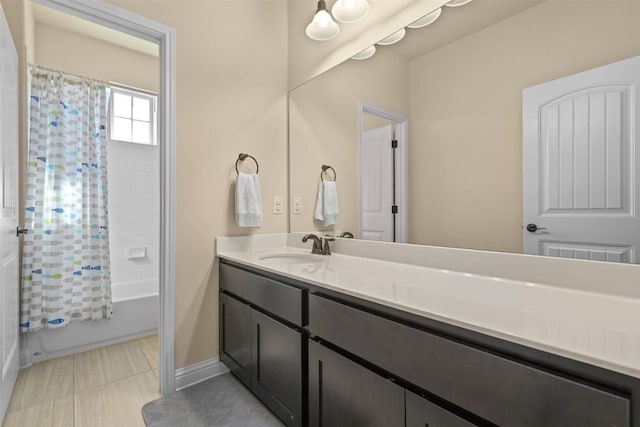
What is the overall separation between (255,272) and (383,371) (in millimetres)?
838

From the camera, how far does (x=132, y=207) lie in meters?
2.94

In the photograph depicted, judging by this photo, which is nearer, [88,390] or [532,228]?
[532,228]

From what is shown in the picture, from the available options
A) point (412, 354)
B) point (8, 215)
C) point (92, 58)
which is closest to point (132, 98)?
point (92, 58)

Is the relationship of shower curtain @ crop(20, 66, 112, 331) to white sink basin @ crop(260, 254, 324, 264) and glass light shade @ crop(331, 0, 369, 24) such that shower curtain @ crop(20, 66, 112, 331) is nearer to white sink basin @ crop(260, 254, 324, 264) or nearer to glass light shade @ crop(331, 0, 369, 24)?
white sink basin @ crop(260, 254, 324, 264)

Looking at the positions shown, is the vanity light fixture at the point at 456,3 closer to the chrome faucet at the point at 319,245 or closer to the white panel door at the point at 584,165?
the white panel door at the point at 584,165

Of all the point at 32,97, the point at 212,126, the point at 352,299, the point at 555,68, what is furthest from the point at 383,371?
the point at 32,97

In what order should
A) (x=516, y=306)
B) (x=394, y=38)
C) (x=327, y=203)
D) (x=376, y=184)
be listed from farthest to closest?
1. (x=327, y=203)
2. (x=376, y=184)
3. (x=394, y=38)
4. (x=516, y=306)

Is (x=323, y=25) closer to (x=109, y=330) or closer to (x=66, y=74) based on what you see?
(x=66, y=74)

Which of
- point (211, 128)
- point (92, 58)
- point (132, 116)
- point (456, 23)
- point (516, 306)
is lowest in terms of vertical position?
point (516, 306)

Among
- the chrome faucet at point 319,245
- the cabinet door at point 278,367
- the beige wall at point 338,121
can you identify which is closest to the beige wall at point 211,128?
the beige wall at point 338,121

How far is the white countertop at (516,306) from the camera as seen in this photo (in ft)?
2.00

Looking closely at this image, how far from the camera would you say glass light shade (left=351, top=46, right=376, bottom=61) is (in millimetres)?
1710

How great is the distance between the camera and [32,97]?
226 centimetres

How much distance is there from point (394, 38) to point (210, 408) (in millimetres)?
2105
